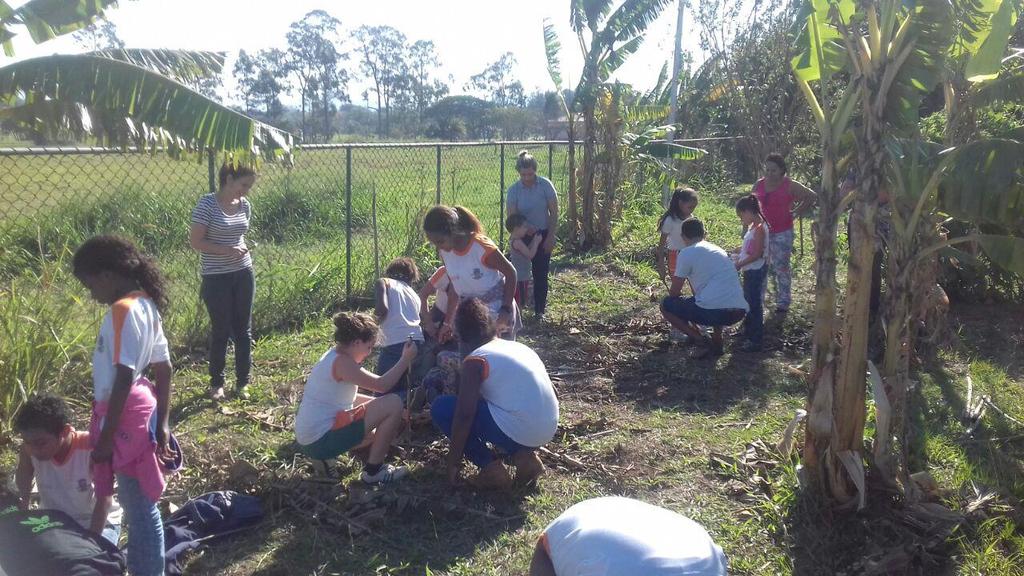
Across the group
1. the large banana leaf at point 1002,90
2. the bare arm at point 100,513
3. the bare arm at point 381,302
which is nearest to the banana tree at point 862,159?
the large banana leaf at point 1002,90

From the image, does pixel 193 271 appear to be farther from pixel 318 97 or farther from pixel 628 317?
pixel 318 97

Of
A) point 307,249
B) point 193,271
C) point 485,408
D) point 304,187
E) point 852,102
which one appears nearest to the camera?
point 852,102

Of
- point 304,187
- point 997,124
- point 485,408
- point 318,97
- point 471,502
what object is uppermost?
point 318,97

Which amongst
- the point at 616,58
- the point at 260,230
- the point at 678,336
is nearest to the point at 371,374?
the point at 678,336

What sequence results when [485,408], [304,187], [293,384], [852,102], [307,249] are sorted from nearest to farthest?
1. [852,102]
2. [485,408]
3. [293,384]
4. [307,249]
5. [304,187]

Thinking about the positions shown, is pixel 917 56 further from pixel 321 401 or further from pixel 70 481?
pixel 70 481

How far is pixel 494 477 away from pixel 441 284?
187cm

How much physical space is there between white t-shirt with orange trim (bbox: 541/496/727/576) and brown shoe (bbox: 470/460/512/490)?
5.67 ft

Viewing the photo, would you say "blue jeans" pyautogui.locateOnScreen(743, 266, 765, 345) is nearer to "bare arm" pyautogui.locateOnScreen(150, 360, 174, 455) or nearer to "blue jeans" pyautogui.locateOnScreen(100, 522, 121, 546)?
"bare arm" pyautogui.locateOnScreen(150, 360, 174, 455)

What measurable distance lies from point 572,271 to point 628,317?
7.93 feet

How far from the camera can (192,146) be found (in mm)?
4219

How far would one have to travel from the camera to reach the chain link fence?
6277mm

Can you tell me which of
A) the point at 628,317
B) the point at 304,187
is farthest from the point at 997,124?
the point at 304,187

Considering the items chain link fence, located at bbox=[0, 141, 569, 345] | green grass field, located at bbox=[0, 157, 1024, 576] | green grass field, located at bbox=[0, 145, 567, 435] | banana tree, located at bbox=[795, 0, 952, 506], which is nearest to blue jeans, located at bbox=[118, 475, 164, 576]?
green grass field, located at bbox=[0, 157, 1024, 576]
